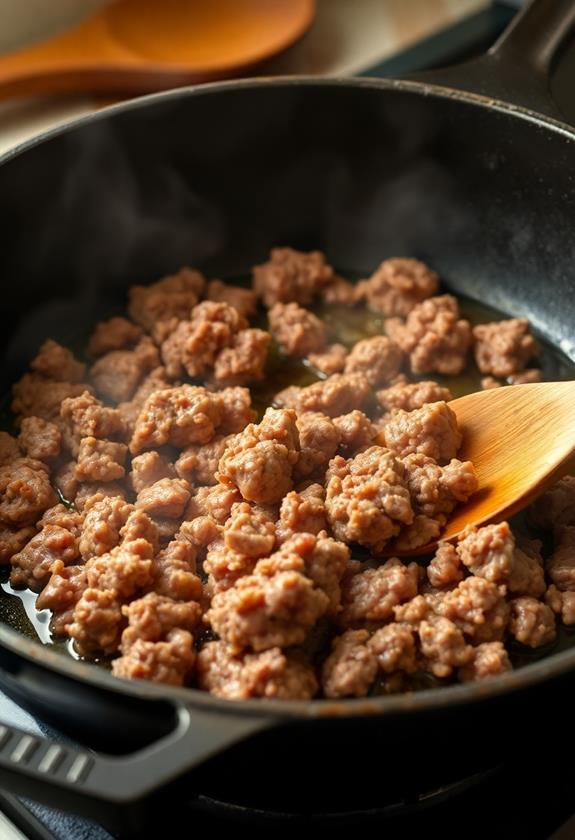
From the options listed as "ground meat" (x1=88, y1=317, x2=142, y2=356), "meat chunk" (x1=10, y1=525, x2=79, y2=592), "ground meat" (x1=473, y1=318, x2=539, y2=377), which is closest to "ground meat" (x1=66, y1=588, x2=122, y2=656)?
"meat chunk" (x1=10, y1=525, x2=79, y2=592)

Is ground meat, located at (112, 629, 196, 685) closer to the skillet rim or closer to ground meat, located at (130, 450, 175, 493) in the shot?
the skillet rim

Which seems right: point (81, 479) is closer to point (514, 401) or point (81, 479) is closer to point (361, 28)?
point (514, 401)

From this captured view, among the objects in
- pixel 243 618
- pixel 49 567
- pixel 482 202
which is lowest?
pixel 49 567

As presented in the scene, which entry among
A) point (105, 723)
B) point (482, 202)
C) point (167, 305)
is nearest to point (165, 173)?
point (167, 305)

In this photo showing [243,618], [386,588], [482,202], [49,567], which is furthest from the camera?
[482,202]

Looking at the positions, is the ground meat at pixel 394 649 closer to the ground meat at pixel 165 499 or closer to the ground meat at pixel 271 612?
the ground meat at pixel 271 612

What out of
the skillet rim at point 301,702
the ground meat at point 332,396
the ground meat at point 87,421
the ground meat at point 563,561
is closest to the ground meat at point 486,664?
the ground meat at point 563,561
